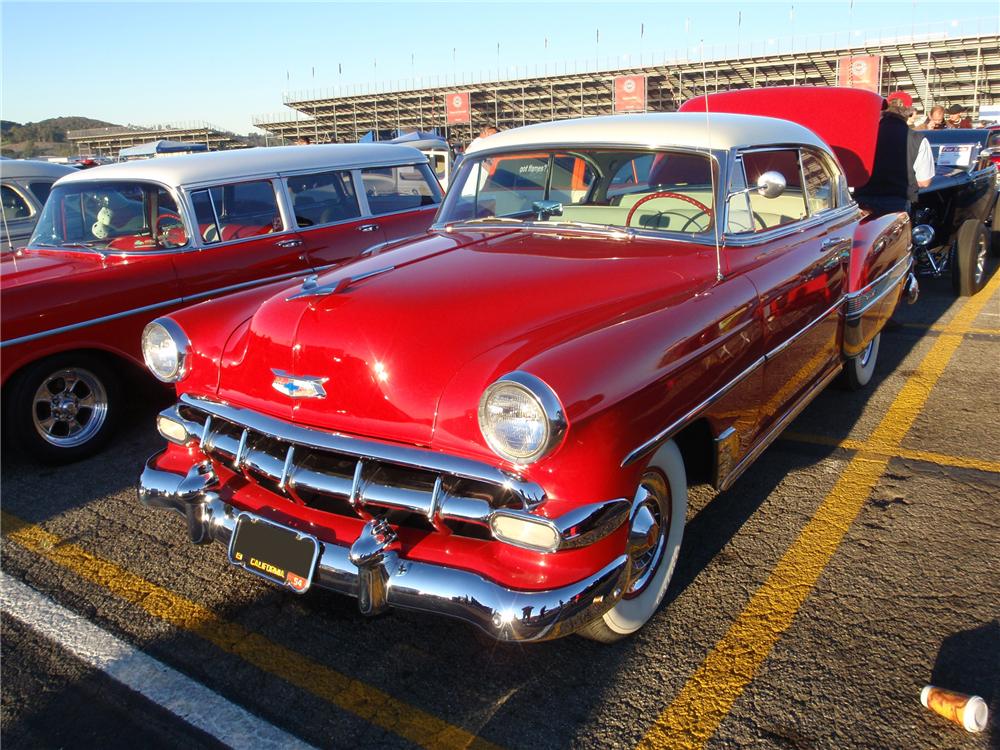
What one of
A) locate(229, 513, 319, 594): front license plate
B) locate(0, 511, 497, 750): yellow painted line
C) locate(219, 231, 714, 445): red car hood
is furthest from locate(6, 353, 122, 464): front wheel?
locate(229, 513, 319, 594): front license plate

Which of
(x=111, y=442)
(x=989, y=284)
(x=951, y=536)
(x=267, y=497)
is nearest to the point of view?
(x=267, y=497)

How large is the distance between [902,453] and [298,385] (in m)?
3.12

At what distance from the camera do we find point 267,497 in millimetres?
2695

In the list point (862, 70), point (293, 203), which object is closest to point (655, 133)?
point (293, 203)

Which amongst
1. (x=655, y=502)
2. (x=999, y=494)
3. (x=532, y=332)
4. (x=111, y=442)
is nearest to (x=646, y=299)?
(x=532, y=332)

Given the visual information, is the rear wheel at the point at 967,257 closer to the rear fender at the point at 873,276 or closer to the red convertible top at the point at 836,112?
the red convertible top at the point at 836,112

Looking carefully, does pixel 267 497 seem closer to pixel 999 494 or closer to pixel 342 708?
pixel 342 708

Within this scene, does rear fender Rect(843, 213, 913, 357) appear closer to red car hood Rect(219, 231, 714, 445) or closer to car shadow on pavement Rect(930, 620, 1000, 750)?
red car hood Rect(219, 231, 714, 445)

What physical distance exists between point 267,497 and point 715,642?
1.58 m

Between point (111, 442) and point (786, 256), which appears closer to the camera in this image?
point (786, 256)

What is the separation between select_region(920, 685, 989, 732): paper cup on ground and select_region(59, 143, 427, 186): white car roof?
15.8 ft

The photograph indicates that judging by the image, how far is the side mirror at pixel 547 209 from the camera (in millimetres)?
3658

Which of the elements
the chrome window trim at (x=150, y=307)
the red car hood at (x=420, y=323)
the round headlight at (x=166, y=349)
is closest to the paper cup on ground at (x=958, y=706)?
the red car hood at (x=420, y=323)

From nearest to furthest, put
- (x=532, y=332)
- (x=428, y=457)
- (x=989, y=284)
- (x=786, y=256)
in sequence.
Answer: (x=428, y=457), (x=532, y=332), (x=786, y=256), (x=989, y=284)
